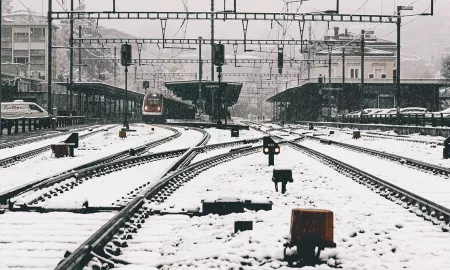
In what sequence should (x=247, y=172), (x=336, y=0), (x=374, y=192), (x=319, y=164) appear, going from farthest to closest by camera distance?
(x=336, y=0) < (x=319, y=164) < (x=247, y=172) < (x=374, y=192)

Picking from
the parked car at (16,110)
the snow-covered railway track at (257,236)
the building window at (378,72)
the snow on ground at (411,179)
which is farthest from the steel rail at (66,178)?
the building window at (378,72)

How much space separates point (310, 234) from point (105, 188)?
16.4ft

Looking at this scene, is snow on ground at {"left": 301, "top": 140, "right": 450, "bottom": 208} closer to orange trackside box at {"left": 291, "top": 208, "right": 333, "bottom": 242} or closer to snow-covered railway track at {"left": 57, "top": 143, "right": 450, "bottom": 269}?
snow-covered railway track at {"left": 57, "top": 143, "right": 450, "bottom": 269}

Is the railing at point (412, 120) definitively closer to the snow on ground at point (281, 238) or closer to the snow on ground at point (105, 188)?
the snow on ground at point (105, 188)

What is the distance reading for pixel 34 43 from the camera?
296ft

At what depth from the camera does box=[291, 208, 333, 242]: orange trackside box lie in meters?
4.75

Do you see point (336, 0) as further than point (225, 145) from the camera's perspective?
Yes

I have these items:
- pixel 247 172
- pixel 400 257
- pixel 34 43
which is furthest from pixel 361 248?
pixel 34 43

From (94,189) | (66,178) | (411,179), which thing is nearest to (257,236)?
(94,189)

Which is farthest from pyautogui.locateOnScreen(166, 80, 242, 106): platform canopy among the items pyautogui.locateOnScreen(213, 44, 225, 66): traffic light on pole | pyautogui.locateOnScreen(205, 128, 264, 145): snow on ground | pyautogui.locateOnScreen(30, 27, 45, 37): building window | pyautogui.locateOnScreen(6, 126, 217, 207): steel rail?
pyautogui.locateOnScreen(6, 126, 217, 207): steel rail

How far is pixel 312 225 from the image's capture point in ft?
15.6

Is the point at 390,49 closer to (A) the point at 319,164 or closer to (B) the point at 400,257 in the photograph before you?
(A) the point at 319,164

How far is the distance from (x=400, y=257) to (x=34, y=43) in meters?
92.4

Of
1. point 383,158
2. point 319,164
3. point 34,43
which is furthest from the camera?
point 34,43
